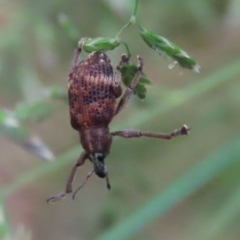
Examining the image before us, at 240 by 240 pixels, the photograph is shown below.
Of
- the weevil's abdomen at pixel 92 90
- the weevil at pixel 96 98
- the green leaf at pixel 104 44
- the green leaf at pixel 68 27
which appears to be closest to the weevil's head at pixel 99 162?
the weevil at pixel 96 98

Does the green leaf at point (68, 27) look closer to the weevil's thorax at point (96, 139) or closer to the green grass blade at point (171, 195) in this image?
the weevil's thorax at point (96, 139)

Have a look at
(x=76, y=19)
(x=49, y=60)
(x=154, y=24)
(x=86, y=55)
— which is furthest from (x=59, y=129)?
(x=86, y=55)

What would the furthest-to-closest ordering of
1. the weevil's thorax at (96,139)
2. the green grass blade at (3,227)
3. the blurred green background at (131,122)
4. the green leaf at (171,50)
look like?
the blurred green background at (131,122) → the weevil's thorax at (96,139) → the green grass blade at (3,227) → the green leaf at (171,50)

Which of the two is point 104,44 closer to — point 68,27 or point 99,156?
point 68,27

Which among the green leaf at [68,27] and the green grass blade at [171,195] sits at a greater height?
the green leaf at [68,27]

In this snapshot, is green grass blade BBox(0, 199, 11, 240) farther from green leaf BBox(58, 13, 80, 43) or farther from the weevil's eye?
green leaf BBox(58, 13, 80, 43)

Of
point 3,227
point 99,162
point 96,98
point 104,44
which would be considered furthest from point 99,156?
point 104,44

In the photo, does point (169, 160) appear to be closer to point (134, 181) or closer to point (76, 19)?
point (134, 181)
